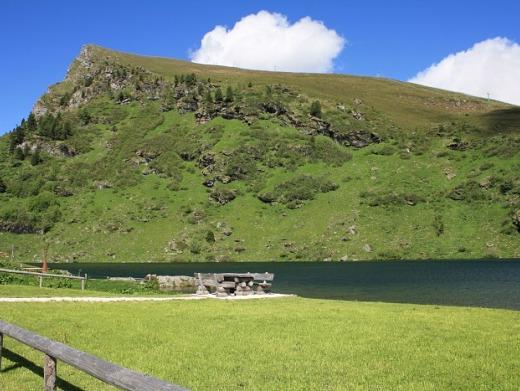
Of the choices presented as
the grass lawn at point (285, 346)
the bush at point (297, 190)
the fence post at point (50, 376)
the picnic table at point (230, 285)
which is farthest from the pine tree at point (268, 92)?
the fence post at point (50, 376)

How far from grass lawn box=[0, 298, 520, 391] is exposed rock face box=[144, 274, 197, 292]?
111 ft

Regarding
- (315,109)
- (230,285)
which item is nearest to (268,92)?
(315,109)

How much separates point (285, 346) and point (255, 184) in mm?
136277

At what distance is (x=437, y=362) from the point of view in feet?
48.7

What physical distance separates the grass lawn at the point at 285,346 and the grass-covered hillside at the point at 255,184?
96.0 m

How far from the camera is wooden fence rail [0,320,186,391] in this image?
7605 millimetres

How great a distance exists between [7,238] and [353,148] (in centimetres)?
11173

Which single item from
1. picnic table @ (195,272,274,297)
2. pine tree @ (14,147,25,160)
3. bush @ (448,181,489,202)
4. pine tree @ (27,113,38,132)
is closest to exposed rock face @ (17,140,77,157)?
pine tree @ (14,147,25,160)

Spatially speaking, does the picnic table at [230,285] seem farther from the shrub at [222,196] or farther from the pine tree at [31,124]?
the pine tree at [31,124]

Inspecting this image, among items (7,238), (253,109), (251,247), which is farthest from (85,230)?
(253,109)

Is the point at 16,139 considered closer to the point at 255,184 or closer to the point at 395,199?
the point at 255,184

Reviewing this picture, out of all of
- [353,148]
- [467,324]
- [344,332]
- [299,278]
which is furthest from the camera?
[353,148]

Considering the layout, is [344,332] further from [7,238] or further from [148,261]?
[7,238]

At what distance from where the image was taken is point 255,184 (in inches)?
6033
